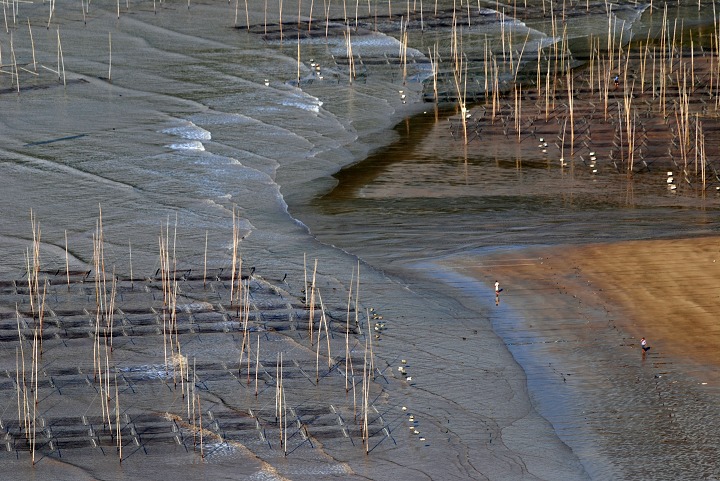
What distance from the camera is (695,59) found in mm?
18297

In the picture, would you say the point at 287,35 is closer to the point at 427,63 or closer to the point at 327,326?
the point at 427,63

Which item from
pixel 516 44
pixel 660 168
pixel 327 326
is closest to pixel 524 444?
pixel 327 326

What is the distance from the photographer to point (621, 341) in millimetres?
8766

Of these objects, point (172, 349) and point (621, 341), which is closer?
point (172, 349)

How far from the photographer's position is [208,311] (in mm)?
9312

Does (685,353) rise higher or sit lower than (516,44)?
lower

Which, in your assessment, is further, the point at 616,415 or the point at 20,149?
the point at 20,149

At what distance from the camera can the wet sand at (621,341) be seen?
735 centimetres

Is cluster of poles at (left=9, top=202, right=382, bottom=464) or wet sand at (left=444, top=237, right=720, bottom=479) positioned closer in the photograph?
wet sand at (left=444, top=237, right=720, bottom=479)

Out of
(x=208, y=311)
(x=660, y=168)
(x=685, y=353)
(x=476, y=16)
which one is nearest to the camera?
(x=685, y=353)

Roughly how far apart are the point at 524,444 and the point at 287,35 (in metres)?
13.2

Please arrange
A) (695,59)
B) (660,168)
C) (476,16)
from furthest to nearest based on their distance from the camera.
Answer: (476,16)
(695,59)
(660,168)

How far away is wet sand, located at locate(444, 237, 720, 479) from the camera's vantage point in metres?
7.35

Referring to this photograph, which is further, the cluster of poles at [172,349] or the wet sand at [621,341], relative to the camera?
the cluster of poles at [172,349]
